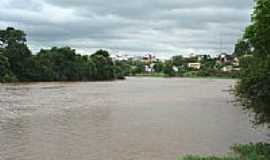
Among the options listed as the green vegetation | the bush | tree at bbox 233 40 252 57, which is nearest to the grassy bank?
the green vegetation

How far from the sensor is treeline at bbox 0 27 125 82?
106 metres

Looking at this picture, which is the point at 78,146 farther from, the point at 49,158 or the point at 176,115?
the point at 176,115

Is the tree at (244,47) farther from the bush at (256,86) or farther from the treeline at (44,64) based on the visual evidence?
the treeline at (44,64)

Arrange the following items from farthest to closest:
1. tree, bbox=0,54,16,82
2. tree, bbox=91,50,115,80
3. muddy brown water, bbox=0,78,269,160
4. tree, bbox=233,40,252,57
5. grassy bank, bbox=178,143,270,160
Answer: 1. tree, bbox=91,50,115,80
2. tree, bbox=0,54,16,82
3. muddy brown water, bbox=0,78,269,160
4. tree, bbox=233,40,252,57
5. grassy bank, bbox=178,143,270,160

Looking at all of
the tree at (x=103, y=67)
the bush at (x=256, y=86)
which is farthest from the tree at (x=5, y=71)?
the bush at (x=256, y=86)

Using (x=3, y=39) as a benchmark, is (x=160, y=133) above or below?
below

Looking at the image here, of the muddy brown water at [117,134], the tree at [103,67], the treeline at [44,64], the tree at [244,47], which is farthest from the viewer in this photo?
the tree at [103,67]

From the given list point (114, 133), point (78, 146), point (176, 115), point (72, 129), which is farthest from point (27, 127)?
point (176, 115)

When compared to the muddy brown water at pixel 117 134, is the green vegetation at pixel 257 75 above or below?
above

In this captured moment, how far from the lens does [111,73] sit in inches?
5851

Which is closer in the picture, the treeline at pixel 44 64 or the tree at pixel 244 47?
the tree at pixel 244 47

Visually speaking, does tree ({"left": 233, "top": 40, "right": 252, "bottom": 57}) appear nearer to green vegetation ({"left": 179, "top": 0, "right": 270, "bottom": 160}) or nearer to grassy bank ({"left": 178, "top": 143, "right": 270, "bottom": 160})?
green vegetation ({"left": 179, "top": 0, "right": 270, "bottom": 160})

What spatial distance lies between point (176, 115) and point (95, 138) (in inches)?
584

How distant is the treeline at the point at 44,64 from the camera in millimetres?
105500
